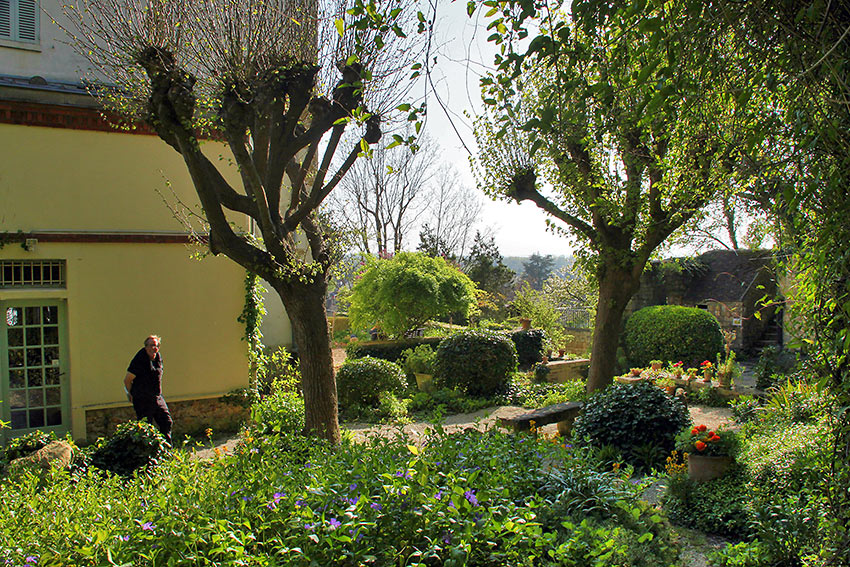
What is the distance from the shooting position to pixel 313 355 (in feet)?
21.7

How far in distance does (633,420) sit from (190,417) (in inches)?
264

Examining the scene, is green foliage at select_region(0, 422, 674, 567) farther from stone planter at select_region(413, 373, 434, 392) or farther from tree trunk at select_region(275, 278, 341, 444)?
stone planter at select_region(413, 373, 434, 392)

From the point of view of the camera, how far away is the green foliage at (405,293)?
48.2ft

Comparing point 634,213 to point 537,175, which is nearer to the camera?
point 634,213

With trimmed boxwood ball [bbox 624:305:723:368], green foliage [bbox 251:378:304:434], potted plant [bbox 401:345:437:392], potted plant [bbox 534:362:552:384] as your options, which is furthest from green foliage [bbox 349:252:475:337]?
green foliage [bbox 251:378:304:434]

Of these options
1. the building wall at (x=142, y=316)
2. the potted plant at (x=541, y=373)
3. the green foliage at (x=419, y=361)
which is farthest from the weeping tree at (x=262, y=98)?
the potted plant at (x=541, y=373)

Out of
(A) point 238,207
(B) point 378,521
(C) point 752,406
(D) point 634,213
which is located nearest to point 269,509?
(B) point 378,521

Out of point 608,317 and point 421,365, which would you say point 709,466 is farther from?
point 421,365

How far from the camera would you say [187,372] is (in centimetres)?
893

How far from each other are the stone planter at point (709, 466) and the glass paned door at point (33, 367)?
849 centimetres

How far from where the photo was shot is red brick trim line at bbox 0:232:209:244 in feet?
25.9

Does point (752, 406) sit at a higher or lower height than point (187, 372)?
lower

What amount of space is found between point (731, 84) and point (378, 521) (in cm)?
292

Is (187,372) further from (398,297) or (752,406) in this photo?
(752,406)
